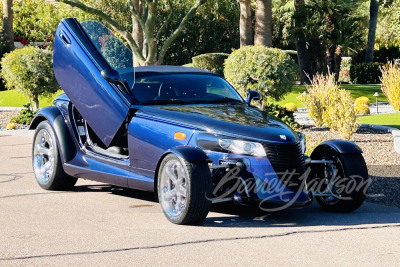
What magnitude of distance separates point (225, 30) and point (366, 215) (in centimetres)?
3256

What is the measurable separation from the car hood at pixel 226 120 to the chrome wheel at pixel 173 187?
53 cm

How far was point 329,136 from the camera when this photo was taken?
15266mm

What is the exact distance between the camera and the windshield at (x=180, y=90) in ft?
27.9

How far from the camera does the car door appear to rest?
27.5ft

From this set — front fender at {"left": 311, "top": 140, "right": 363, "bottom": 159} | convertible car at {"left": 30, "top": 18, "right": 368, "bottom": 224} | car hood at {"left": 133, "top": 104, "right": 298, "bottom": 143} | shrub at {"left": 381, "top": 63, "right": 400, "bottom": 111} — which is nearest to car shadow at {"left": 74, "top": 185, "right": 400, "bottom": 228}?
convertible car at {"left": 30, "top": 18, "right": 368, "bottom": 224}

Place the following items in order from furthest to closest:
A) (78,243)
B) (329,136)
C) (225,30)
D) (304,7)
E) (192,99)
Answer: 1. (225,30)
2. (304,7)
3. (329,136)
4. (192,99)
5. (78,243)

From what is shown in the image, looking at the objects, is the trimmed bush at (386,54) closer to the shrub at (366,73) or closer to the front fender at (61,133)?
the shrub at (366,73)

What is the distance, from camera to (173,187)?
7375 mm

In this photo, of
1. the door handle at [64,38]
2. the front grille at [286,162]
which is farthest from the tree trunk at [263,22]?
the front grille at [286,162]

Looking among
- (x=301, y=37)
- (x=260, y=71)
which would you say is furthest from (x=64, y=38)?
(x=301, y=37)

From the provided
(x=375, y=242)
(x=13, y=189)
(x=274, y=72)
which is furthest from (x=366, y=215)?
(x=274, y=72)

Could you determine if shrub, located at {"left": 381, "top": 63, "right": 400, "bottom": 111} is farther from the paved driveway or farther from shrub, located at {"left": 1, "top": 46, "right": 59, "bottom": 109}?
the paved driveway

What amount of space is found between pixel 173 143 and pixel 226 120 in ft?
1.99

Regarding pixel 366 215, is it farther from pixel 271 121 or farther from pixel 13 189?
pixel 13 189
